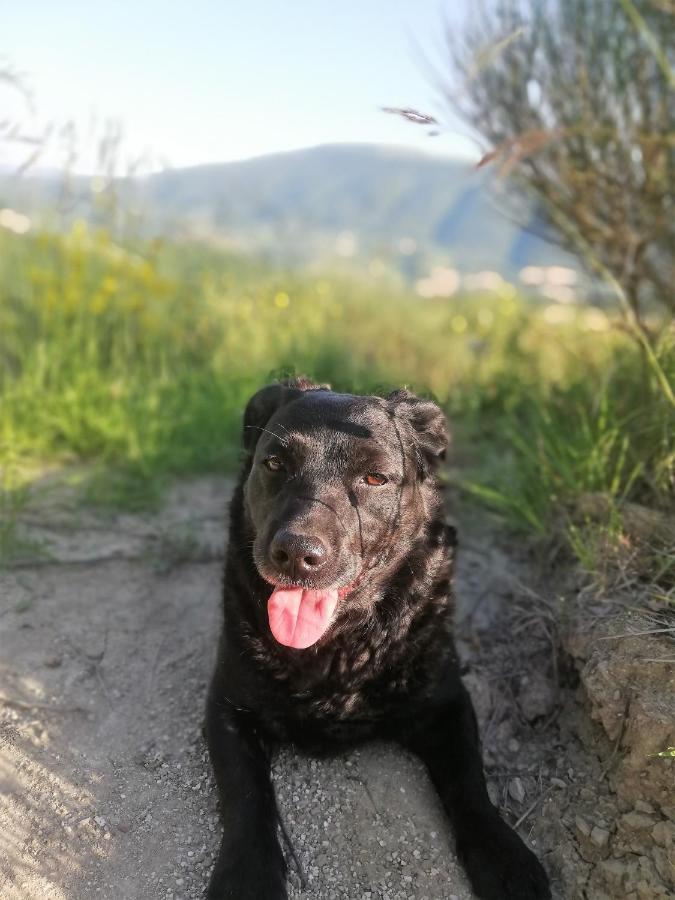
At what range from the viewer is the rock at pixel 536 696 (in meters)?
2.67

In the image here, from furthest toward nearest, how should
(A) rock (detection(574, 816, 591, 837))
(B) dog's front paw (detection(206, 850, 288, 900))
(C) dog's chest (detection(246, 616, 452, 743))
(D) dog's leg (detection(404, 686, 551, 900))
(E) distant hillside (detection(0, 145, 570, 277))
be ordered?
(E) distant hillside (detection(0, 145, 570, 277))
(C) dog's chest (detection(246, 616, 452, 743))
(A) rock (detection(574, 816, 591, 837))
(D) dog's leg (detection(404, 686, 551, 900))
(B) dog's front paw (detection(206, 850, 288, 900))

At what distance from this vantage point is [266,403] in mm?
2701

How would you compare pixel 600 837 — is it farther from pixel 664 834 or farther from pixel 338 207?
pixel 338 207

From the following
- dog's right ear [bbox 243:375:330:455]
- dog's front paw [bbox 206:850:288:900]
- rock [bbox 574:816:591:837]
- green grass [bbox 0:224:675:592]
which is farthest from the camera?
green grass [bbox 0:224:675:592]

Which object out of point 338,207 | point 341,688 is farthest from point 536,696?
point 338,207

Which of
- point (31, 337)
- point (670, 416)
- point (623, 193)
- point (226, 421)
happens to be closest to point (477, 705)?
point (670, 416)

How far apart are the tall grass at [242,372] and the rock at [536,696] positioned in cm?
83

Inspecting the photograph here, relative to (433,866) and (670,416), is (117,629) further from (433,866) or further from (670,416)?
(670,416)

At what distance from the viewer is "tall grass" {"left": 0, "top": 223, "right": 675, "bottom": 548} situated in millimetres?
3434

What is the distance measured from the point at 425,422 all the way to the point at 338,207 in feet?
95.9

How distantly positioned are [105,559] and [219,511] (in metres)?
0.78

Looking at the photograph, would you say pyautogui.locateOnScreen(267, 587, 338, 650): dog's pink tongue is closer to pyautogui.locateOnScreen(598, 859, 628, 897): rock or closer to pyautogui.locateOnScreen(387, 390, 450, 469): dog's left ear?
pyautogui.locateOnScreen(387, 390, 450, 469): dog's left ear

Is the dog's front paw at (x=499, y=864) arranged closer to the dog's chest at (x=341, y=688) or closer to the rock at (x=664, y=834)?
the rock at (x=664, y=834)

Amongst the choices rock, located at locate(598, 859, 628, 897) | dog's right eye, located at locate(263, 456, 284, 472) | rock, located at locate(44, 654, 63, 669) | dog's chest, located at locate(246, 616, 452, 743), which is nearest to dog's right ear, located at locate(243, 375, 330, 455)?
dog's right eye, located at locate(263, 456, 284, 472)
